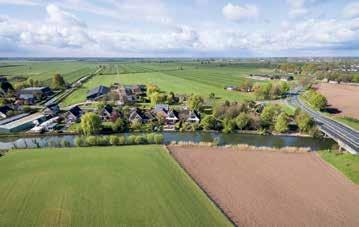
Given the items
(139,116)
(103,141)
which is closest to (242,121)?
(139,116)

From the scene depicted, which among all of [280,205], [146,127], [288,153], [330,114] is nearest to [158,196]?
[280,205]

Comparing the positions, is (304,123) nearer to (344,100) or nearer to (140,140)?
(140,140)

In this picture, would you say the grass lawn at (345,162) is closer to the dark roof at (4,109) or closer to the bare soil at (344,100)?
the bare soil at (344,100)

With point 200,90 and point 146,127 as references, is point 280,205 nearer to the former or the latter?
point 146,127

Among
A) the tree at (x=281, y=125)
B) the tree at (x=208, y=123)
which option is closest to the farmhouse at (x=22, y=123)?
the tree at (x=208, y=123)

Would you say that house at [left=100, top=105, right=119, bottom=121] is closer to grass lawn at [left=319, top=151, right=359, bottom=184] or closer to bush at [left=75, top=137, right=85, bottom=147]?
bush at [left=75, top=137, right=85, bottom=147]
